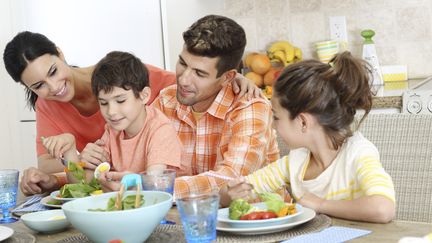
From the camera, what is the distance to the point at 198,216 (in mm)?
1113

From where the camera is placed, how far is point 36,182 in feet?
6.38

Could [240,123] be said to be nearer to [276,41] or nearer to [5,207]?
[5,207]

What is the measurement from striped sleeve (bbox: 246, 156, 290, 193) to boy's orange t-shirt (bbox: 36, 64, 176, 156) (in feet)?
3.00

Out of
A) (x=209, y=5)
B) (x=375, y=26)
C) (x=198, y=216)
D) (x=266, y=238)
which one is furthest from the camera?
(x=209, y=5)

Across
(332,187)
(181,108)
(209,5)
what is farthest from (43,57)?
(209,5)

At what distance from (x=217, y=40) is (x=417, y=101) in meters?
1.03

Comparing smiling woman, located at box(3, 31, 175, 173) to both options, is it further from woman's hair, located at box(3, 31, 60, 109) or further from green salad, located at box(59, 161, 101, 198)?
green salad, located at box(59, 161, 101, 198)

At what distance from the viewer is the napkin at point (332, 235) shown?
1.17m

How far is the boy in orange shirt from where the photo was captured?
187 cm

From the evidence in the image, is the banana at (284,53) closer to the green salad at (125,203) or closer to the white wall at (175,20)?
the white wall at (175,20)

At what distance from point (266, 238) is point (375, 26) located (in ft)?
7.50

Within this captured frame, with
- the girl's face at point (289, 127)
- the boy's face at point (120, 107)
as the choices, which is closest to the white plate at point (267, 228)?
the girl's face at point (289, 127)

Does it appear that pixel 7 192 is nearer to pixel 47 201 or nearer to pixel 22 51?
pixel 47 201

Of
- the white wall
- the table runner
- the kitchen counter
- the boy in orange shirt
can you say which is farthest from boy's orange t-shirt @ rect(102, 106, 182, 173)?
the white wall
